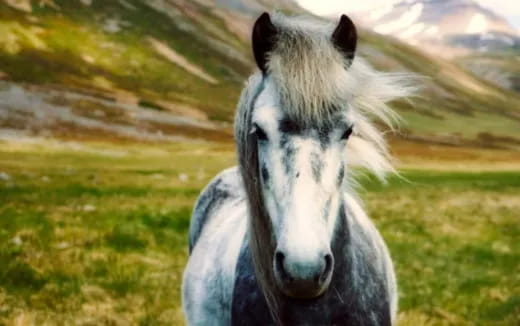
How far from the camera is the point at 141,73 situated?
11262 cm

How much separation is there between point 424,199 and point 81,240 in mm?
15964

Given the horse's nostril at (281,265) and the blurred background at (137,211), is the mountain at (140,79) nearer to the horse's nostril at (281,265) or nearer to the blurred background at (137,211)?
the blurred background at (137,211)

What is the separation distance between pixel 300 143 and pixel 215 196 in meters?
3.92

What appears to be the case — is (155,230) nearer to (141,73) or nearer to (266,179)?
(266,179)

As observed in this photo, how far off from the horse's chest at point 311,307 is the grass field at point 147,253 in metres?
1.61

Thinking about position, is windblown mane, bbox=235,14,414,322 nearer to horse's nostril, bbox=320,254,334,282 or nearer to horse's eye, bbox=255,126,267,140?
Result: horse's eye, bbox=255,126,267,140

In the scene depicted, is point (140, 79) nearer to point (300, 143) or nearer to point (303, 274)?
point (300, 143)

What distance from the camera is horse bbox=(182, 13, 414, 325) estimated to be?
3270 millimetres

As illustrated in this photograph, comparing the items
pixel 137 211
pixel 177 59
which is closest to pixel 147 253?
pixel 137 211

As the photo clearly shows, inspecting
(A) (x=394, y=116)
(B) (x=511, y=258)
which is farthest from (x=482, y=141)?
(A) (x=394, y=116)

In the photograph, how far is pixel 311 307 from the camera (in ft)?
12.1

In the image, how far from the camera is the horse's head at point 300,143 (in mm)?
3182

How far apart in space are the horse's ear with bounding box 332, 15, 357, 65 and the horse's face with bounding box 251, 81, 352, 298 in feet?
1.68

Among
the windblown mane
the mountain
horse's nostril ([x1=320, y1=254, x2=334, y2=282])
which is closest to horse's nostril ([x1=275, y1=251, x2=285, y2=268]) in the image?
horse's nostril ([x1=320, y1=254, x2=334, y2=282])
